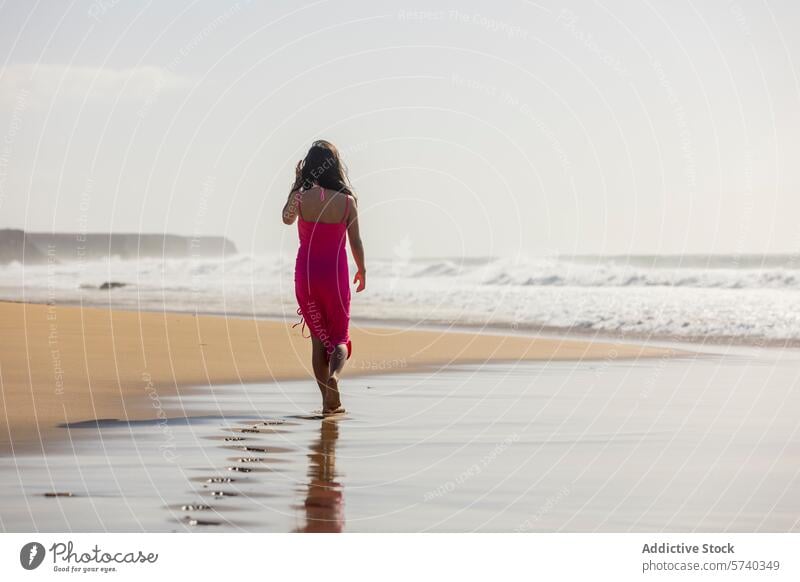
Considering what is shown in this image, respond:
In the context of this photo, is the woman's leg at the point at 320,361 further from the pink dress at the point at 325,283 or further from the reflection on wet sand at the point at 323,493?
the reflection on wet sand at the point at 323,493

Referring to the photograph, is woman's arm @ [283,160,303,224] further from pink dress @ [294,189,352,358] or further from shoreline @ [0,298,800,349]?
shoreline @ [0,298,800,349]

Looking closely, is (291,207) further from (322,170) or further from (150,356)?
(150,356)

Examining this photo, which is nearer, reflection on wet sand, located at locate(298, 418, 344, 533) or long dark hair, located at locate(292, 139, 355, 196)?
reflection on wet sand, located at locate(298, 418, 344, 533)

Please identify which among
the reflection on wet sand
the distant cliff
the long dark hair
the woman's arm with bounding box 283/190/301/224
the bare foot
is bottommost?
the reflection on wet sand

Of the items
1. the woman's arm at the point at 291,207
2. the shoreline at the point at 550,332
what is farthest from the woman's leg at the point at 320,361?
the shoreline at the point at 550,332

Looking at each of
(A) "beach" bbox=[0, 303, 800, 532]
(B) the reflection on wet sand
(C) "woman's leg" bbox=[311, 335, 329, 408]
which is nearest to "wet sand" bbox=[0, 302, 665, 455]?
(A) "beach" bbox=[0, 303, 800, 532]

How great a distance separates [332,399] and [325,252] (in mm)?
1093

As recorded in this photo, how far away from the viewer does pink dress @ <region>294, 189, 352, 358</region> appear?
387 inches

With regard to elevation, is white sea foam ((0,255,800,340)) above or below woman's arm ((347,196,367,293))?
above

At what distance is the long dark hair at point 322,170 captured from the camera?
382 inches

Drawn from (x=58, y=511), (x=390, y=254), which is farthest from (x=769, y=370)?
(x=390, y=254)

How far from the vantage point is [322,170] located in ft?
31.9

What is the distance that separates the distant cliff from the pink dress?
32831mm
